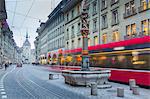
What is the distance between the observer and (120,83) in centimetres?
2245

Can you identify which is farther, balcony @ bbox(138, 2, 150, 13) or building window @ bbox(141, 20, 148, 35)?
building window @ bbox(141, 20, 148, 35)

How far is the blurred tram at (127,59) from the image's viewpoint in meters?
18.5

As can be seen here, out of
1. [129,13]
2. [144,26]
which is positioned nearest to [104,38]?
[129,13]

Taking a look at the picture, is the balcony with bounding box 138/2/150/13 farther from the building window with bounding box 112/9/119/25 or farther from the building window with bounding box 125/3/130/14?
the building window with bounding box 112/9/119/25

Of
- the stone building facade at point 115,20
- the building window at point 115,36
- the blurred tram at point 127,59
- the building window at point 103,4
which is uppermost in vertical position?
the building window at point 103,4

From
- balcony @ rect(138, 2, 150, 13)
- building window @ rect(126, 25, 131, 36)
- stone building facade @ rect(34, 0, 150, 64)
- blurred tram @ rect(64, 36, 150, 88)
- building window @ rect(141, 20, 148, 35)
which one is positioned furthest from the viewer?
building window @ rect(126, 25, 131, 36)

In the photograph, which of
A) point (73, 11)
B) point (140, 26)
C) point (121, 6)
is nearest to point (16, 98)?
point (140, 26)

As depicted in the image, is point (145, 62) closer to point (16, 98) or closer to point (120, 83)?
point (120, 83)

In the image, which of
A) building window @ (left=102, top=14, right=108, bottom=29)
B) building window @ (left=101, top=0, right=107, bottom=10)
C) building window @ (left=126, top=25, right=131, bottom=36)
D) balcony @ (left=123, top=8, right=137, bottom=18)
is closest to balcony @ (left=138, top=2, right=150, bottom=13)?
balcony @ (left=123, top=8, right=137, bottom=18)

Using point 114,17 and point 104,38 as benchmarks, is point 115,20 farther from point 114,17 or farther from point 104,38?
point 104,38

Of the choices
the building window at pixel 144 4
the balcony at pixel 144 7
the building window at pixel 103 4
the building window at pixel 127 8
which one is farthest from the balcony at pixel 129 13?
the building window at pixel 103 4

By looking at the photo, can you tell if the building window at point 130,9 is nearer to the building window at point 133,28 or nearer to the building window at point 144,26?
the building window at point 133,28

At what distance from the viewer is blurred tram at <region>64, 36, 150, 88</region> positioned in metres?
18.5

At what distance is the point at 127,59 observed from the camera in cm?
2084
